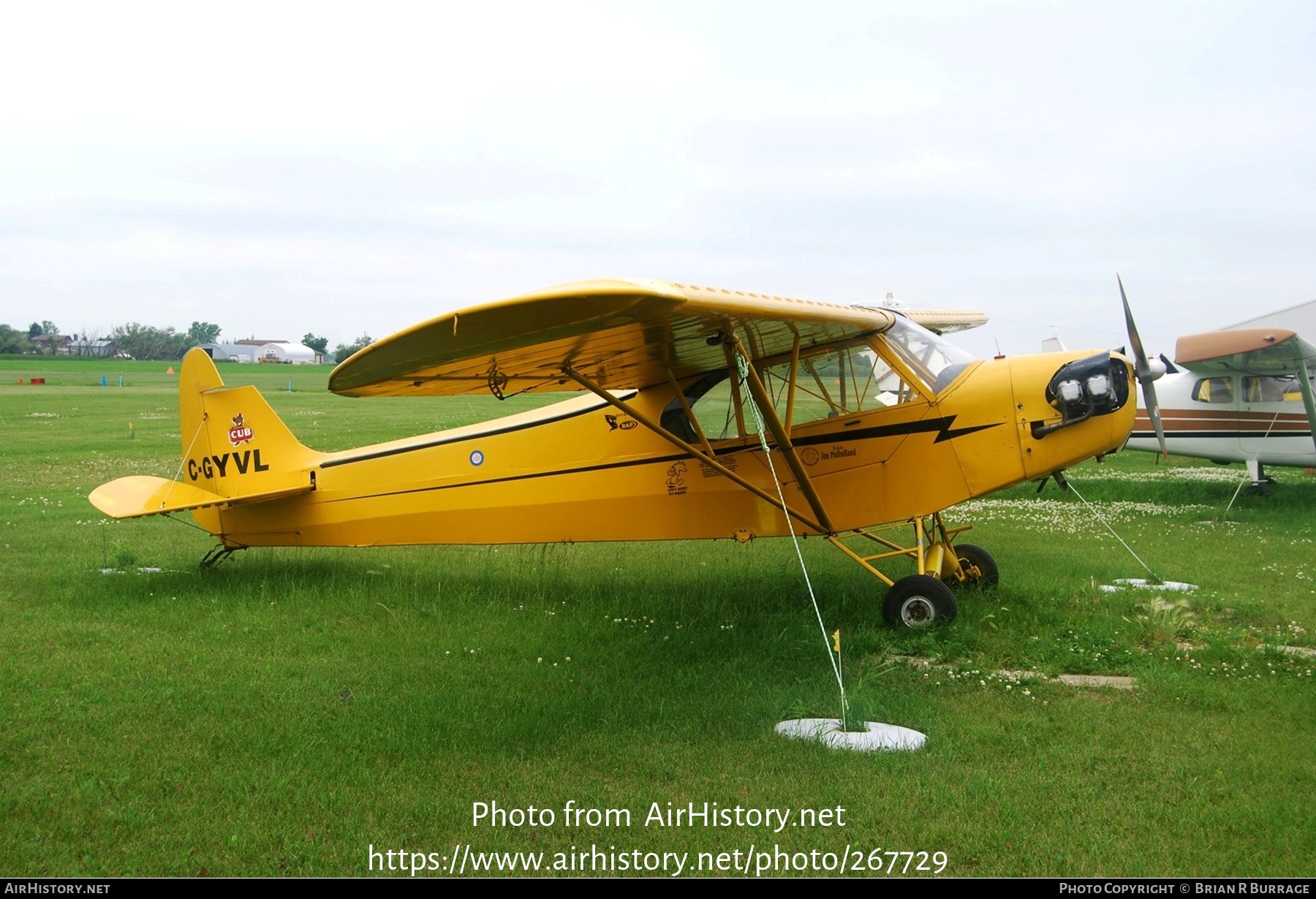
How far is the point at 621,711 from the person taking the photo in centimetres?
553

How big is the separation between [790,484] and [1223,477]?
1354 cm

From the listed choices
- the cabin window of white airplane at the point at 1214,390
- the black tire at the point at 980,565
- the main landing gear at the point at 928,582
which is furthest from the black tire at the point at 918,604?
the cabin window of white airplane at the point at 1214,390

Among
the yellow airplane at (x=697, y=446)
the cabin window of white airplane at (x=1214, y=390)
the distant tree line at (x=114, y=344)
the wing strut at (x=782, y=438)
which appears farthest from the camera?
the distant tree line at (x=114, y=344)

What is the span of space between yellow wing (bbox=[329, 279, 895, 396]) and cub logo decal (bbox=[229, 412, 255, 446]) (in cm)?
274

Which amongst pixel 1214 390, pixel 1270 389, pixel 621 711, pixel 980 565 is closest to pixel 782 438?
pixel 621 711

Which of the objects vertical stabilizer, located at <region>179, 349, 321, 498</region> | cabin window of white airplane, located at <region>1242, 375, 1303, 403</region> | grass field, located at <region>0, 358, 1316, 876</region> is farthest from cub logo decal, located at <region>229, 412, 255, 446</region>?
cabin window of white airplane, located at <region>1242, 375, 1303, 403</region>

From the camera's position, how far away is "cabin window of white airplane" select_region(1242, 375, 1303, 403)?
15281 mm

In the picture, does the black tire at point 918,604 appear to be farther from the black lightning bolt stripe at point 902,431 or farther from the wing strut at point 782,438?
the black lightning bolt stripe at point 902,431

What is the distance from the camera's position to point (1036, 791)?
441 cm

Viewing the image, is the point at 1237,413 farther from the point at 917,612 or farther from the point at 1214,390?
the point at 917,612

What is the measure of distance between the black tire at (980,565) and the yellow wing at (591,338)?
2.57 meters

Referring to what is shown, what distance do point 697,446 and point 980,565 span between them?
2.98 meters

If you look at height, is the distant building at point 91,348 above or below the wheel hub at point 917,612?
above

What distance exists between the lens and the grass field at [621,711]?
402cm
